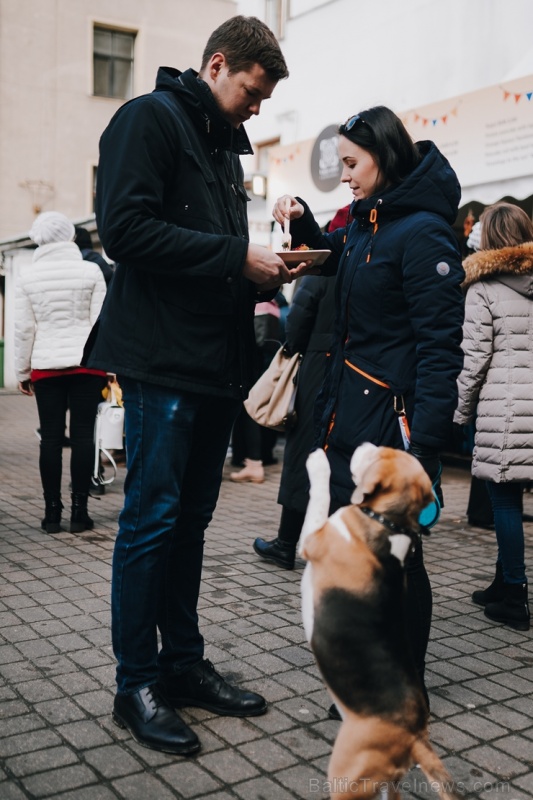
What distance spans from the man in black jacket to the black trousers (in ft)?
9.61

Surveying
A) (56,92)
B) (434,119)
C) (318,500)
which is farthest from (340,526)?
(56,92)

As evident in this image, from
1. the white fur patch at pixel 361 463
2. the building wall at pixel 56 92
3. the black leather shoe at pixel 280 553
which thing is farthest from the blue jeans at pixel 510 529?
the building wall at pixel 56 92

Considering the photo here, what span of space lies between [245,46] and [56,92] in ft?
71.2

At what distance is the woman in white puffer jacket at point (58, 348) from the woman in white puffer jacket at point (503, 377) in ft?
8.89

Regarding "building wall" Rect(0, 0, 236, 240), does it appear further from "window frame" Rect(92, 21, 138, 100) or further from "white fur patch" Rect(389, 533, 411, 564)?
"white fur patch" Rect(389, 533, 411, 564)

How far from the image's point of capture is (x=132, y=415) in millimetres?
2889

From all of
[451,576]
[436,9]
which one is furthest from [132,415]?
[436,9]

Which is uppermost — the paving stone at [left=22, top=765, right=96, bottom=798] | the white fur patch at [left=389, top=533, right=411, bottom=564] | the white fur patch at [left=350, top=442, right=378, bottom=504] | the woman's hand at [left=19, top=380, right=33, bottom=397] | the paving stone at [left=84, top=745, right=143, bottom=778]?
the white fur patch at [left=350, top=442, right=378, bottom=504]

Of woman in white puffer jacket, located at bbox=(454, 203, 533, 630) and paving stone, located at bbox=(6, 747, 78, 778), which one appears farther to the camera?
woman in white puffer jacket, located at bbox=(454, 203, 533, 630)

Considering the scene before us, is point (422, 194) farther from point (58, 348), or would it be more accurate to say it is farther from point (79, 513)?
point (79, 513)

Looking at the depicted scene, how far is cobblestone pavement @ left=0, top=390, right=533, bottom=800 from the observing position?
8.66 ft

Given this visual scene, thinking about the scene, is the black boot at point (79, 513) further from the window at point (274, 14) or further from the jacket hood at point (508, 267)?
the window at point (274, 14)

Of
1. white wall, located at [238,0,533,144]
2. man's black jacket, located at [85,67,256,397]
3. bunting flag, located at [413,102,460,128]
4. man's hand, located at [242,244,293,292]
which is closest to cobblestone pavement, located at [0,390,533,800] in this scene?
man's black jacket, located at [85,67,256,397]

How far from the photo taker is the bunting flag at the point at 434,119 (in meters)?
8.27
